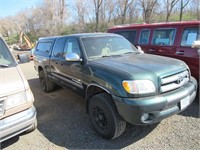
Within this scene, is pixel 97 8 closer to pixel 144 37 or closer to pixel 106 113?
pixel 144 37

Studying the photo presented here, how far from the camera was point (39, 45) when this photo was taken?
21.6 ft

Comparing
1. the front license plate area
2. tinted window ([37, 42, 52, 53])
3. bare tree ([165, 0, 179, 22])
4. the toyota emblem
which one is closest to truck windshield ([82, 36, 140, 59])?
the toyota emblem

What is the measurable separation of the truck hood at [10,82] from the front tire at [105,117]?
122cm

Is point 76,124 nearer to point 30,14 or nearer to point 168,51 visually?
point 168,51

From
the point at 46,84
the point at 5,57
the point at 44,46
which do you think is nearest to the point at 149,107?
the point at 5,57

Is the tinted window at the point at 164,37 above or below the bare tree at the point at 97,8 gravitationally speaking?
below

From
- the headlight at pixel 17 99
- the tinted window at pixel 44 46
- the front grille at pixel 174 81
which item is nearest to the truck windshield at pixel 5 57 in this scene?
the headlight at pixel 17 99

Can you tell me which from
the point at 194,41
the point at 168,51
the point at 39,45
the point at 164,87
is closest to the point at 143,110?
the point at 164,87

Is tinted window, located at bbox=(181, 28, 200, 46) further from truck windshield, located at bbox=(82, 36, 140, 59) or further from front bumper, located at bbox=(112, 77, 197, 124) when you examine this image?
front bumper, located at bbox=(112, 77, 197, 124)

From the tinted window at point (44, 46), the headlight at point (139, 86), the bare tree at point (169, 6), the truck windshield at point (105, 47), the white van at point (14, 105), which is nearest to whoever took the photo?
the white van at point (14, 105)

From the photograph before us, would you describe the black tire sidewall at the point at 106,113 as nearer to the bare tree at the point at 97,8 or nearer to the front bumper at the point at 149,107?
the front bumper at the point at 149,107

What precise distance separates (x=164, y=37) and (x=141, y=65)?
8.45 feet

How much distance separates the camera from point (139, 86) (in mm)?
2883

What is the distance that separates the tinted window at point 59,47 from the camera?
15.8 feet
